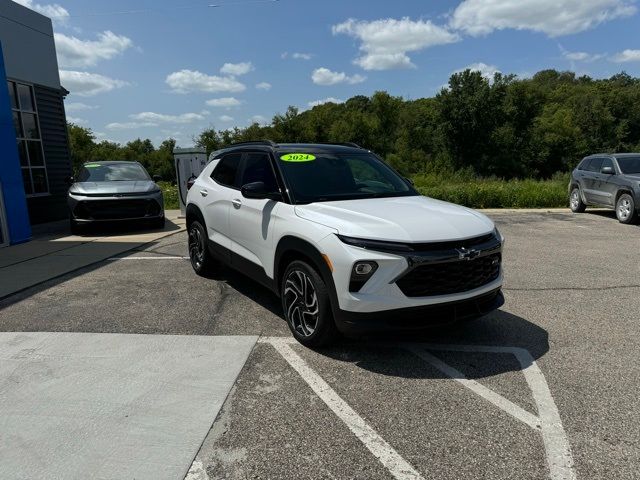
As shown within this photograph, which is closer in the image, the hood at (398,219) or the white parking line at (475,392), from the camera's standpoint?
the white parking line at (475,392)

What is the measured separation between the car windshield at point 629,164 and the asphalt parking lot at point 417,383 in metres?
6.77

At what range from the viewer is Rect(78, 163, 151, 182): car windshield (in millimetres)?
11055

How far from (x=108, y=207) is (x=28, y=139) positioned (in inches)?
178

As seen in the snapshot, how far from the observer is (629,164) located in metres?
11.6

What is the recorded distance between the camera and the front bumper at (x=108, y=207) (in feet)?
33.1

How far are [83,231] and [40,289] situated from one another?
16.3 ft

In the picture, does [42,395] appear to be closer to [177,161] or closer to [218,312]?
[218,312]

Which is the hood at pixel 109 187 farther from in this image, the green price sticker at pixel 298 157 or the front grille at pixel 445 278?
the front grille at pixel 445 278


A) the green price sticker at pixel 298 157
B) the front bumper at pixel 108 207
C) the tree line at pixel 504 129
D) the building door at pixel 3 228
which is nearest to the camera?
the green price sticker at pixel 298 157

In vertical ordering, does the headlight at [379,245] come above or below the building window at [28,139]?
below

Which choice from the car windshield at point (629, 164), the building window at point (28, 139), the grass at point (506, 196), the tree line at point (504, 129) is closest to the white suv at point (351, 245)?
the car windshield at point (629, 164)

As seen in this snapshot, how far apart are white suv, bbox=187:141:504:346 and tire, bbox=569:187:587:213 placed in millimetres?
10500

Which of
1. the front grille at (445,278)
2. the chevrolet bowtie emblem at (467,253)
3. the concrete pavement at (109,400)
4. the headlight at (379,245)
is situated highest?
the headlight at (379,245)

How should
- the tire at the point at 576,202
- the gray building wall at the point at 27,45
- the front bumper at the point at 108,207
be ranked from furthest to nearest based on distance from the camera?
the tire at the point at 576,202, the gray building wall at the point at 27,45, the front bumper at the point at 108,207
